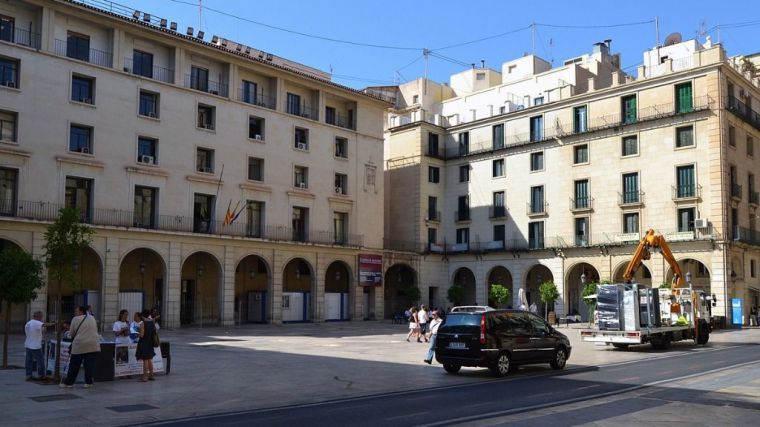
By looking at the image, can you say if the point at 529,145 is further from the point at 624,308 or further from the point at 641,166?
the point at 624,308

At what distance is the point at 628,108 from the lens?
49125 millimetres

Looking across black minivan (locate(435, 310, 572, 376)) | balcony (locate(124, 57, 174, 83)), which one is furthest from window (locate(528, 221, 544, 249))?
black minivan (locate(435, 310, 572, 376))

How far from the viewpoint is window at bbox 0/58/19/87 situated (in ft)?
114

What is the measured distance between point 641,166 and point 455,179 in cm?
1620

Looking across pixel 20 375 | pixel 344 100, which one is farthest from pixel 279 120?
pixel 20 375

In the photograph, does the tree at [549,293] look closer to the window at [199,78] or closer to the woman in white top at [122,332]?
the window at [199,78]

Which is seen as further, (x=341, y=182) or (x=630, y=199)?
(x=341, y=182)

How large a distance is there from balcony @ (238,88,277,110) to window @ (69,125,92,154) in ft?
34.9

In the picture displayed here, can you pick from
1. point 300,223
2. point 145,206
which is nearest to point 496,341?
point 145,206

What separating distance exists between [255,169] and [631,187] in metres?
25.8

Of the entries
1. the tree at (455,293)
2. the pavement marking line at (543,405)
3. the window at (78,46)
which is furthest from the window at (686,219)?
the window at (78,46)

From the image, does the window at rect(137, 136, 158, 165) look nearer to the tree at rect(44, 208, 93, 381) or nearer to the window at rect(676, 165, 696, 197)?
the tree at rect(44, 208, 93, 381)

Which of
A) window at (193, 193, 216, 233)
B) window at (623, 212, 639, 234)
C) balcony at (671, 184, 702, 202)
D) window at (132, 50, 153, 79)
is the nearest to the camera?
window at (132, 50, 153, 79)

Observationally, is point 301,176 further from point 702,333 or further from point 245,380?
point 245,380
